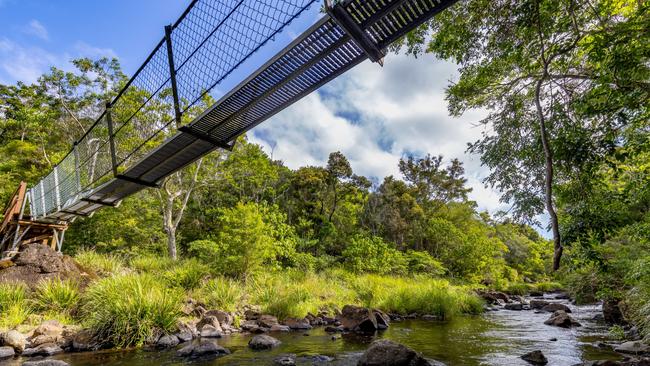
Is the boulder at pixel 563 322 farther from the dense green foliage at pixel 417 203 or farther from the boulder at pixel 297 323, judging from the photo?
the boulder at pixel 297 323

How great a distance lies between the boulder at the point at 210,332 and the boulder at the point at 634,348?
741 centimetres

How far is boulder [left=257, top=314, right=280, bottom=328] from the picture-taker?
26.8 ft

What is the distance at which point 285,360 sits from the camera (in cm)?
517

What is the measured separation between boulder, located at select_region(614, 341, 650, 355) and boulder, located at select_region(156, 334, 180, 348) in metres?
7.67

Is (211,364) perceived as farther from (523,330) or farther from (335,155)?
(335,155)

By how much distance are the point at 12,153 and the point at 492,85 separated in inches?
887

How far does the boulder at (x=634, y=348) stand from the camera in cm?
524

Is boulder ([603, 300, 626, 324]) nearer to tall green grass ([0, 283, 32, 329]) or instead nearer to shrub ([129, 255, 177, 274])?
shrub ([129, 255, 177, 274])

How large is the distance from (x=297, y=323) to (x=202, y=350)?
3386 millimetres

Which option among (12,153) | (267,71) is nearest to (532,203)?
(267,71)

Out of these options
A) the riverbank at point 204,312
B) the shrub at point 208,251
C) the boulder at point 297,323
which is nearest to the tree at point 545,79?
the riverbank at point 204,312

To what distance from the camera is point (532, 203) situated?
6.26 meters

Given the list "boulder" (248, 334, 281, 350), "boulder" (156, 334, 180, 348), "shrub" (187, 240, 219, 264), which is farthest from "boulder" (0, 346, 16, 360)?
"shrub" (187, 240, 219, 264)

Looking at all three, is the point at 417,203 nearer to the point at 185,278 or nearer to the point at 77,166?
the point at 185,278
